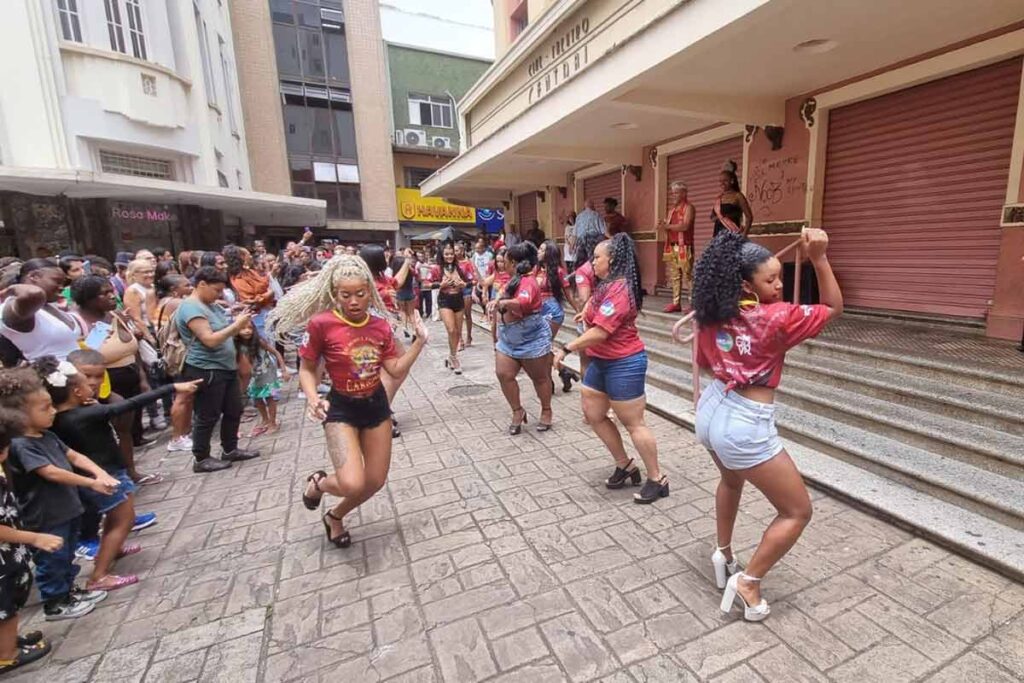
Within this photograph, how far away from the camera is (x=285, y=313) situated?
3070mm

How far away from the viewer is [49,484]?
2455 millimetres

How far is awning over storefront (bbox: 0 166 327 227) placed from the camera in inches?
360

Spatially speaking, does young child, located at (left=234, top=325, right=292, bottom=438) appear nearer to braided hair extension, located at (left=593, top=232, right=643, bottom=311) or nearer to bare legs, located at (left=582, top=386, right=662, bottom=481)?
bare legs, located at (left=582, top=386, right=662, bottom=481)

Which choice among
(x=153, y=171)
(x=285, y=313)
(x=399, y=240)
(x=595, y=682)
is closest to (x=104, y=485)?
(x=285, y=313)

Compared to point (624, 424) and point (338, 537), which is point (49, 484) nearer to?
point (338, 537)

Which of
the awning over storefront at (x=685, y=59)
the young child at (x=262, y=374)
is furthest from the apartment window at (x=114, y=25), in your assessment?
the young child at (x=262, y=374)

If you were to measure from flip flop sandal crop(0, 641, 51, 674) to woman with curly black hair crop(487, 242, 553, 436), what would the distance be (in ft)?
11.0

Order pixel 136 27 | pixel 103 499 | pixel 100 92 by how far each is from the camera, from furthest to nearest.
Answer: pixel 136 27
pixel 100 92
pixel 103 499

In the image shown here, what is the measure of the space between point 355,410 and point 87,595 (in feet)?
5.36

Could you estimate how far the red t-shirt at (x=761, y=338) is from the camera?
6.73 ft

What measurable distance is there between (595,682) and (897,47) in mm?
6183

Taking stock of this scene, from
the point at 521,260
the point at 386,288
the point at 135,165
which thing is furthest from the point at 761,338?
the point at 135,165

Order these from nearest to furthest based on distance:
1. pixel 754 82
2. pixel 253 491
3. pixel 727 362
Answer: pixel 727 362 < pixel 253 491 < pixel 754 82

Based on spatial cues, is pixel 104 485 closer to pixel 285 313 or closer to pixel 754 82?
pixel 285 313
